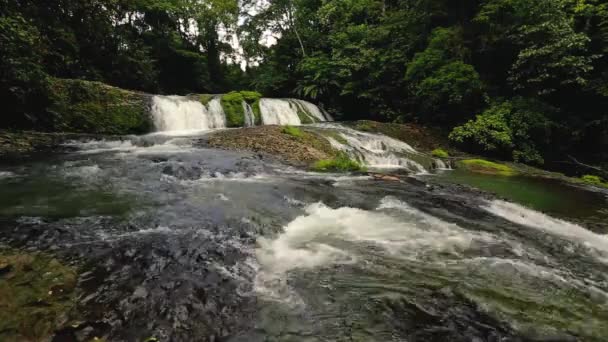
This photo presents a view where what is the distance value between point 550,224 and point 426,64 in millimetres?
11472

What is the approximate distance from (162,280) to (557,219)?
6.43 meters

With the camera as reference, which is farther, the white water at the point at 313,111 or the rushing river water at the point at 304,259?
the white water at the point at 313,111

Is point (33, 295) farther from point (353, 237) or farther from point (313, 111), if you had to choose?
point (313, 111)

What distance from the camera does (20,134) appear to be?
9.70 meters

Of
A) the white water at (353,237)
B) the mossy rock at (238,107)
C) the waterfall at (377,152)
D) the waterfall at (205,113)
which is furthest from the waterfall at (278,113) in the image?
the white water at (353,237)

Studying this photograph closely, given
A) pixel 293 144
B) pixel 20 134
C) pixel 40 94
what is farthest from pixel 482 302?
pixel 40 94

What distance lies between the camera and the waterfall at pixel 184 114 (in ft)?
45.6

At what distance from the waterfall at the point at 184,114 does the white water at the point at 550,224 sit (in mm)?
11889

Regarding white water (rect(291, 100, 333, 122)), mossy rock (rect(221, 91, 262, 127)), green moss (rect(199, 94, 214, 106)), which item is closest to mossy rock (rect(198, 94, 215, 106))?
green moss (rect(199, 94, 214, 106))

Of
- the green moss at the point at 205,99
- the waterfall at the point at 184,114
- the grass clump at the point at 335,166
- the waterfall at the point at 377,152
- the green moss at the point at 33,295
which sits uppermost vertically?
the green moss at the point at 205,99

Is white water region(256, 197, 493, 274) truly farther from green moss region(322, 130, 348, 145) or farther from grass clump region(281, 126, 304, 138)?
green moss region(322, 130, 348, 145)

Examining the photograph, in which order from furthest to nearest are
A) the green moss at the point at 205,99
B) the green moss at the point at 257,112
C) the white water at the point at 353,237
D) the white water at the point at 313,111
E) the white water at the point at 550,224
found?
1. the white water at the point at 313,111
2. the green moss at the point at 257,112
3. the green moss at the point at 205,99
4. the white water at the point at 550,224
5. the white water at the point at 353,237

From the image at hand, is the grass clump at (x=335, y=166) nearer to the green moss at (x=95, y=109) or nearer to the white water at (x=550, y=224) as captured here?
the white water at (x=550, y=224)

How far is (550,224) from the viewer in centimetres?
562
